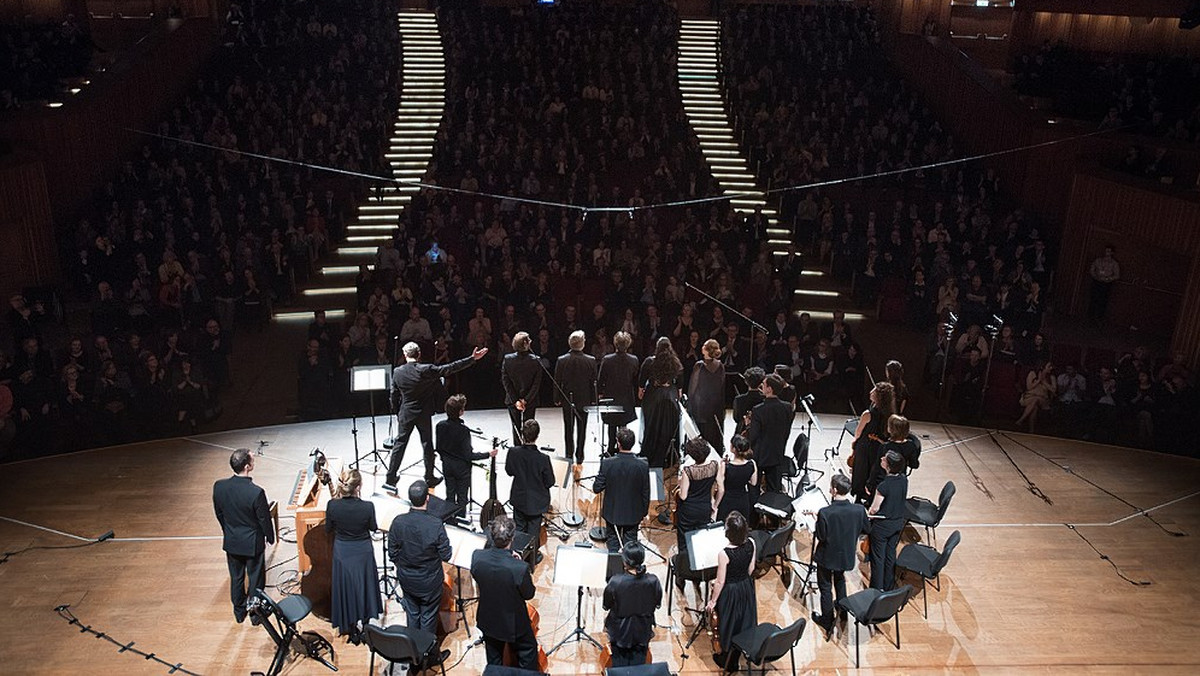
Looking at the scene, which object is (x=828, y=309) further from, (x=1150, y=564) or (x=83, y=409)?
(x=83, y=409)

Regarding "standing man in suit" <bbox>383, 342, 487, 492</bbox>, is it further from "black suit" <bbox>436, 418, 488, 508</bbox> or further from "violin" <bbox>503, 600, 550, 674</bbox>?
"violin" <bbox>503, 600, 550, 674</bbox>

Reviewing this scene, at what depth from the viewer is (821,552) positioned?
21.7ft

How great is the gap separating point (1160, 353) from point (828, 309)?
477 cm

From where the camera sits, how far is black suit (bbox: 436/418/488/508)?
7.32 meters

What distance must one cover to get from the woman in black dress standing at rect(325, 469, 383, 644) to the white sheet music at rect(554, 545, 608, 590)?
1302 millimetres

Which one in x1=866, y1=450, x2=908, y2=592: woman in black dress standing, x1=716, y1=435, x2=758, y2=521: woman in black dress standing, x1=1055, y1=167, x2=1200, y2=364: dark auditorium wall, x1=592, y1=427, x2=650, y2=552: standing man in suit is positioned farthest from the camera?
x1=1055, y1=167, x2=1200, y2=364: dark auditorium wall

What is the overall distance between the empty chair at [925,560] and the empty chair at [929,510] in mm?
405

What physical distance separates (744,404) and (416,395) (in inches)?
114

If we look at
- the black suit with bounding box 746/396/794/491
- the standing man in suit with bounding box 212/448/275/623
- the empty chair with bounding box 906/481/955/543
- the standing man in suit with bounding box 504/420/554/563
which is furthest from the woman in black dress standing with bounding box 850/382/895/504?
the standing man in suit with bounding box 212/448/275/623

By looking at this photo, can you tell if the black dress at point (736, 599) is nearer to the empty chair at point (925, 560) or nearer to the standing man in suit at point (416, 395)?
the empty chair at point (925, 560)

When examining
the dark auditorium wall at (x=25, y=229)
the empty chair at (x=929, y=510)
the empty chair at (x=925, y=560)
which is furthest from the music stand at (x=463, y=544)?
the dark auditorium wall at (x=25, y=229)

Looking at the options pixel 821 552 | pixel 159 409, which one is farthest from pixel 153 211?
pixel 821 552

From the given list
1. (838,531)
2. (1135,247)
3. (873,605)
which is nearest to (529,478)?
(838,531)

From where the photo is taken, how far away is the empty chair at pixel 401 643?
565 centimetres
